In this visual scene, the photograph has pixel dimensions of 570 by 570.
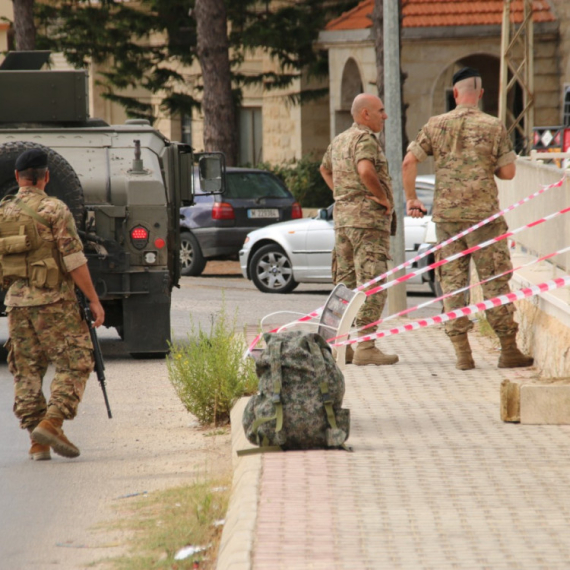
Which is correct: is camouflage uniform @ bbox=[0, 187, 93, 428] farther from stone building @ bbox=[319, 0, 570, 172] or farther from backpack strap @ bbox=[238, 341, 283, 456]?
stone building @ bbox=[319, 0, 570, 172]

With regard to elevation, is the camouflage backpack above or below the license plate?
below

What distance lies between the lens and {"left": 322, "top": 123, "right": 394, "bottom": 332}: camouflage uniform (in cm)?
926

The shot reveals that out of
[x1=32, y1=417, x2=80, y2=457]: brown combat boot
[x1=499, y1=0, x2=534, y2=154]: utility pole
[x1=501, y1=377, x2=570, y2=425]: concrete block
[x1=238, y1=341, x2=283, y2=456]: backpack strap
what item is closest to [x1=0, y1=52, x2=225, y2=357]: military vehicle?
[x1=32, y1=417, x2=80, y2=457]: brown combat boot

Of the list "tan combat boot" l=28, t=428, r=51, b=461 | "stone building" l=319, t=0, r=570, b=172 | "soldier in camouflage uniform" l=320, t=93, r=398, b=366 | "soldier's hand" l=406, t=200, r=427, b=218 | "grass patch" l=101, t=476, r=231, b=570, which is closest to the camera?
"grass patch" l=101, t=476, r=231, b=570

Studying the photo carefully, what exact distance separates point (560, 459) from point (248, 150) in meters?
29.1

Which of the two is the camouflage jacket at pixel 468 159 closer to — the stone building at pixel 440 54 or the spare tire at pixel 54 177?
the spare tire at pixel 54 177

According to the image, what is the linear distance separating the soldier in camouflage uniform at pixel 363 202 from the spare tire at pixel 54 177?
2.40 m

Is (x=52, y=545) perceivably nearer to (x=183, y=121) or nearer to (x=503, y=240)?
(x=503, y=240)

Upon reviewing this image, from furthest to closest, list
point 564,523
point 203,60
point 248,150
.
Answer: point 248,150
point 203,60
point 564,523

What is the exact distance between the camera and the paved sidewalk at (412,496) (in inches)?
187

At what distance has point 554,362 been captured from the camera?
8.55 m

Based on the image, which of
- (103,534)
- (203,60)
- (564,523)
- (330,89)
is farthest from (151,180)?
(330,89)

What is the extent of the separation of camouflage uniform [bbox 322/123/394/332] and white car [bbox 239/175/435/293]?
7113mm

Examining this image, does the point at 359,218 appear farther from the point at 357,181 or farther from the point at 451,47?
the point at 451,47
